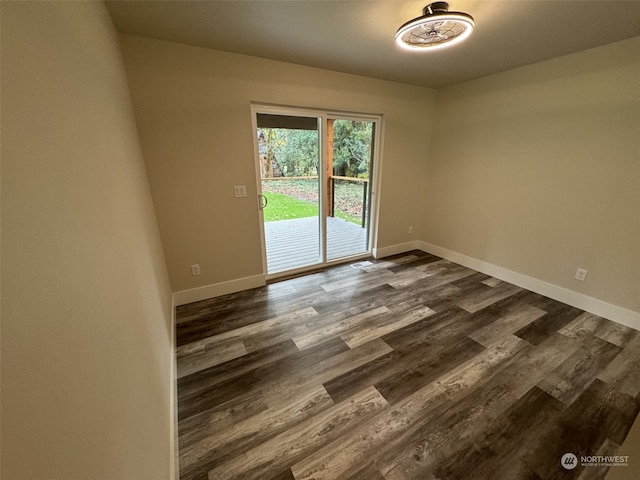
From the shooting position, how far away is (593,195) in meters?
2.28

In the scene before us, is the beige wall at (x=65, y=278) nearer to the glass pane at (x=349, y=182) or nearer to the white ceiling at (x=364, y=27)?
the white ceiling at (x=364, y=27)

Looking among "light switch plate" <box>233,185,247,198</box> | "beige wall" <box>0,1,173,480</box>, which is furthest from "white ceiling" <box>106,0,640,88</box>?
"light switch plate" <box>233,185,247,198</box>

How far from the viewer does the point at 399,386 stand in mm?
1685

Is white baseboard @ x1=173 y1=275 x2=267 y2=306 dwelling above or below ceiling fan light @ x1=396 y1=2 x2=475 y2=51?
below

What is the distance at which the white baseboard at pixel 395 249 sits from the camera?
12.3ft

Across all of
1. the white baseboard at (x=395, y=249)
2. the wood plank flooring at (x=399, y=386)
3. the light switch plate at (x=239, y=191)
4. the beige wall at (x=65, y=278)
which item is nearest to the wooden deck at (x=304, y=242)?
the white baseboard at (x=395, y=249)

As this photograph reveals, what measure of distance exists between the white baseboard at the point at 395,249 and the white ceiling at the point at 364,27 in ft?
7.61

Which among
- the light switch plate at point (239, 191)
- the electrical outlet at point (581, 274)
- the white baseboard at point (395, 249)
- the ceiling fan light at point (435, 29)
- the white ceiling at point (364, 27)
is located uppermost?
the white ceiling at point (364, 27)

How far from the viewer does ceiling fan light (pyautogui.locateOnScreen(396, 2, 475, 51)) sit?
1.46 meters

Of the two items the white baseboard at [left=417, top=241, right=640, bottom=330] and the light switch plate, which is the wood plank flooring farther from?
the light switch plate

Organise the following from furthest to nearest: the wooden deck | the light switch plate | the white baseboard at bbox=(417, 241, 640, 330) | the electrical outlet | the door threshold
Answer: the wooden deck, the door threshold, the light switch plate, the electrical outlet, the white baseboard at bbox=(417, 241, 640, 330)

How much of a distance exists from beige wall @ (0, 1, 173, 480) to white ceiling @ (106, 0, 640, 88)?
77cm

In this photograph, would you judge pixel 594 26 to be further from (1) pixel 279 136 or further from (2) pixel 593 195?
(1) pixel 279 136

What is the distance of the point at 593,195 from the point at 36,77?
359 cm
